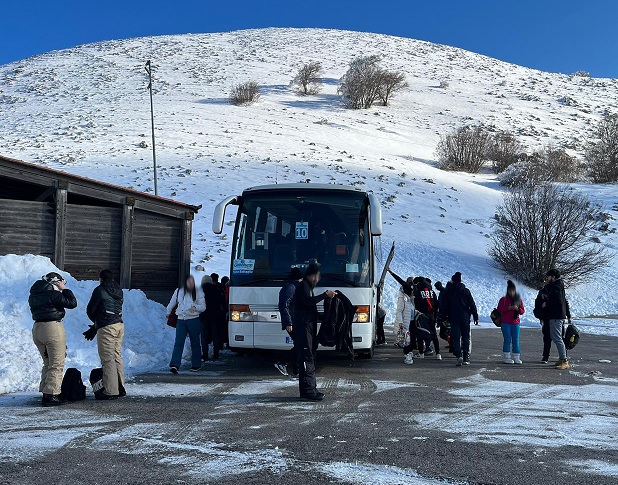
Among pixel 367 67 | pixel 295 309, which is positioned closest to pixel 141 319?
pixel 295 309

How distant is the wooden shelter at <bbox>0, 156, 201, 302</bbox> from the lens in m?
14.5

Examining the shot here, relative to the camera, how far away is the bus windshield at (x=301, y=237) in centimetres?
1124

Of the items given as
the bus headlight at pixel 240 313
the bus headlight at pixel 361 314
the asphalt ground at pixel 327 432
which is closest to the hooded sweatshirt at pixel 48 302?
the asphalt ground at pixel 327 432

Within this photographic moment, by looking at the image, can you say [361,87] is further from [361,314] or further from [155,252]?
[361,314]

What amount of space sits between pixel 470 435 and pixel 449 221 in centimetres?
2910

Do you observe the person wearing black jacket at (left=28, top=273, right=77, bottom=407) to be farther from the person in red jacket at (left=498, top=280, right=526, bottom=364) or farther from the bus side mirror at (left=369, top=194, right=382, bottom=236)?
the person in red jacket at (left=498, top=280, right=526, bottom=364)

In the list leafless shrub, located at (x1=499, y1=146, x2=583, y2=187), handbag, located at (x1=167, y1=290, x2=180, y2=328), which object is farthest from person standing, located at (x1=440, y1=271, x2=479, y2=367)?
leafless shrub, located at (x1=499, y1=146, x2=583, y2=187)

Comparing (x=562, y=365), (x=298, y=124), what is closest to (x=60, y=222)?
(x=562, y=365)

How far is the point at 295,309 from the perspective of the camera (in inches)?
368

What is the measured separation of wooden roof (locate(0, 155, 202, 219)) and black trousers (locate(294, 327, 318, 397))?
7.66 meters

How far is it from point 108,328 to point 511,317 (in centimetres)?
739

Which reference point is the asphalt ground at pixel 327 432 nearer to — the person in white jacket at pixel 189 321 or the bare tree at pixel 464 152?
the person in white jacket at pixel 189 321

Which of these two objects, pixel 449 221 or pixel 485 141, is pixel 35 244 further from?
pixel 485 141

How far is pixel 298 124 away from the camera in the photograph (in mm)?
56406
